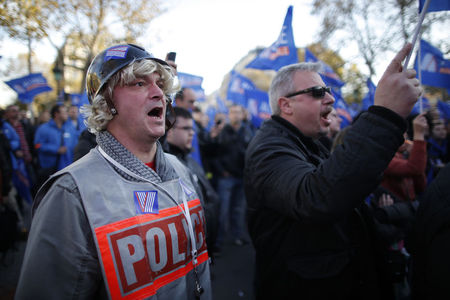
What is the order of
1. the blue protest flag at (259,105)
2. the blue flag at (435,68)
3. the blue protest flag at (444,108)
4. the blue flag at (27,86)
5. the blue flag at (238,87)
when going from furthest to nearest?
1. the blue flag at (238,87)
2. the blue flag at (27,86)
3. the blue protest flag at (259,105)
4. the blue protest flag at (444,108)
5. the blue flag at (435,68)

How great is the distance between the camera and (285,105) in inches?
76.5

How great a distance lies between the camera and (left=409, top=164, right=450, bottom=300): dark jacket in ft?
4.20

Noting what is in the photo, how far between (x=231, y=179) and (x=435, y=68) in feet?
12.5

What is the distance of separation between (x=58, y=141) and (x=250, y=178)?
189 inches

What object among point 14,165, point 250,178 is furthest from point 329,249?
point 14,165

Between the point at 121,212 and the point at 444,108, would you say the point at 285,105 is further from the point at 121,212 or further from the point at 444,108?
the point at 444,108

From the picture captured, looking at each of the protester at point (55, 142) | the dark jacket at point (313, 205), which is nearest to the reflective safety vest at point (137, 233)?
the dark jacket at point (313, 205)

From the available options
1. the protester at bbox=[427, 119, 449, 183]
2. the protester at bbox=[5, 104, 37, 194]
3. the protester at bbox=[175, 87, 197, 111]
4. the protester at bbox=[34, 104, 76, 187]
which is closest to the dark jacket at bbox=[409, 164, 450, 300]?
the protester at bbox=[175, 87, 197, 111]

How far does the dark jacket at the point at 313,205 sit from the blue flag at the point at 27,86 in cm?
757

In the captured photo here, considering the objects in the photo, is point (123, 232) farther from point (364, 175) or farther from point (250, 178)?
point (364, 175)

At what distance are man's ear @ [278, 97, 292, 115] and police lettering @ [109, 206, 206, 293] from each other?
97 cm

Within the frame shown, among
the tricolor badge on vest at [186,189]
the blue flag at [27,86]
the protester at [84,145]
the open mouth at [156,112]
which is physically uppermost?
the blue flag at [27,86]

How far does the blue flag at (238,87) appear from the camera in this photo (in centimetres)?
742

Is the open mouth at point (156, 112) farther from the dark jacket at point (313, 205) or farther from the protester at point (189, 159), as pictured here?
the protester at point (189, 159)
